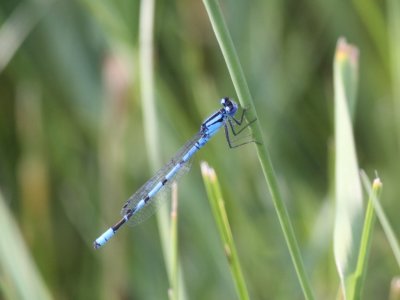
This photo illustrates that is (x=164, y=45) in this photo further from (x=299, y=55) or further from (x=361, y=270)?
(x=361, y=270)

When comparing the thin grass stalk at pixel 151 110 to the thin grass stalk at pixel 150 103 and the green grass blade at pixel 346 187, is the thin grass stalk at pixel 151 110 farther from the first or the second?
the green grass blade at pixel 346 187

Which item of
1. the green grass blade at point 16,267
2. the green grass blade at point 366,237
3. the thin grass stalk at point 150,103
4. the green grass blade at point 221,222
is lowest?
the green grass blade at point 366,237

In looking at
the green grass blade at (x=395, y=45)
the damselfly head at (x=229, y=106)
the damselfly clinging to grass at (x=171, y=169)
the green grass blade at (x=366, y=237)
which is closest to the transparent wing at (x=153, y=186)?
the damselfly clinging to grass at (x=171, y=169)

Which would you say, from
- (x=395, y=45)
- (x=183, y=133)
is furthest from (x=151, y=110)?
(x=395, y=45)

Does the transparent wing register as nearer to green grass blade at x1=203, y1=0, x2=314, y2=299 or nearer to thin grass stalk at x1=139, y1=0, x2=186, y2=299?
thin grass stalk at x1=139, y1=0, x2=186, y2=299

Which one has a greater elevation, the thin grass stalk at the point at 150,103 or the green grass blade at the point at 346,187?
the thin grass stalk at the point at 150,103

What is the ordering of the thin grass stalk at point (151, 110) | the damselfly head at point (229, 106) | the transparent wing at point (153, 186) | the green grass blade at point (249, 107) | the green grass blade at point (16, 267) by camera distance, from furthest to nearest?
the transparent wing at point (153, 186)
the damselfly head at point (229, 106)
the green grass blade at point (16, 267)
the thin grass stalk at point (151, 110)
the green grass blade at point (249, 107)

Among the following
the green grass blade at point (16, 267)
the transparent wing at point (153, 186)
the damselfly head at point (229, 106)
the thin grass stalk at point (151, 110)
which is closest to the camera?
the thin grass stalk at point (151, 110)
